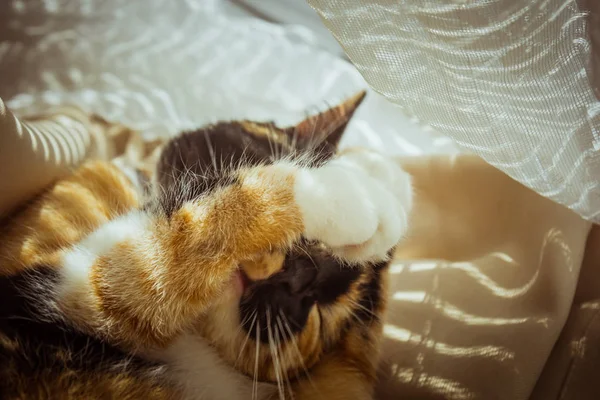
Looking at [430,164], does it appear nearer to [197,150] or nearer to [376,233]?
[376,233]

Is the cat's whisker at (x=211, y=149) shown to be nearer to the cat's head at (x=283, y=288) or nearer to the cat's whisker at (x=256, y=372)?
the cat's head at (x=283, y=288)

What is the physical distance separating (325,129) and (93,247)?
14.3 inches

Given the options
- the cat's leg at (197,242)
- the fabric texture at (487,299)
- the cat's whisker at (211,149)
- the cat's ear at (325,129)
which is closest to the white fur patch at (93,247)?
the cat's leg at (197,242)

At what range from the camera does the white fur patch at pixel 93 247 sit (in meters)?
0.56

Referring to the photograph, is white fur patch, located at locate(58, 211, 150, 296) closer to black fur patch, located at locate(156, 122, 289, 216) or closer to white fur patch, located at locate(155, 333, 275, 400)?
black fur patch, located at locate(156, 122, 289, 216)

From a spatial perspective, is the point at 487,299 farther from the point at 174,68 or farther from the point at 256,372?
the point at 174,68

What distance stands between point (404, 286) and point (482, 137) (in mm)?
277

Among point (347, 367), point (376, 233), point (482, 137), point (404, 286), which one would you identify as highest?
point (482, 137)

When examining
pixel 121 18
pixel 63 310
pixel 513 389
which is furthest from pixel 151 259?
pixel 121 18

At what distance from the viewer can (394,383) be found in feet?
2.23

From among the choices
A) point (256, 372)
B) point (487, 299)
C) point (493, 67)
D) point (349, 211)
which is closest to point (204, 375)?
point (256, 372)

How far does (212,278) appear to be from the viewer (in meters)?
0.56

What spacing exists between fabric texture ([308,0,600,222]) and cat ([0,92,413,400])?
0.14m

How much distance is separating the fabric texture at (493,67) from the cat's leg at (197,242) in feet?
0.46
